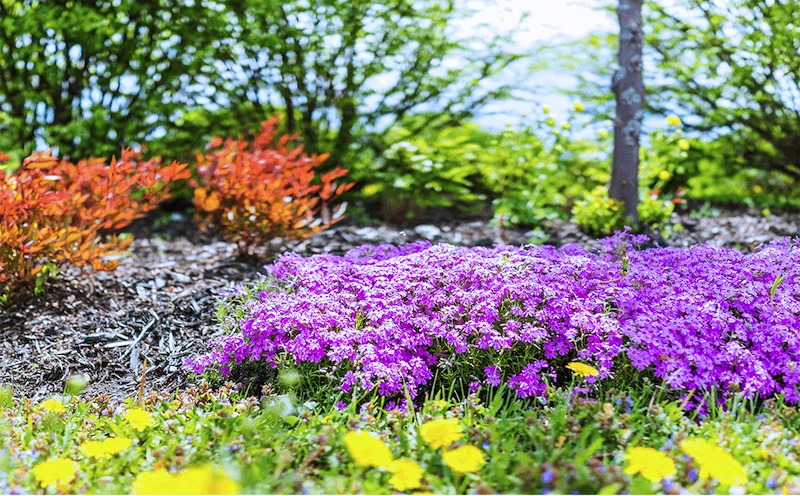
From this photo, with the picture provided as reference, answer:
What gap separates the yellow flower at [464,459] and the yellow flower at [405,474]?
0.26ft

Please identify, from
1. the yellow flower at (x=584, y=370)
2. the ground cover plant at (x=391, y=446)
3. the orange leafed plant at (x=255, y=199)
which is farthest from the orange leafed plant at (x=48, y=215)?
the yellow flower at (x=584, y=370)

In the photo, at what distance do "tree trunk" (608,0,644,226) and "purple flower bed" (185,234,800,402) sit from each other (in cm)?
195

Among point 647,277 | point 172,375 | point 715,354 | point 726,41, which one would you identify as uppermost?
point 726,41

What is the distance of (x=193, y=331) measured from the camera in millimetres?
3287

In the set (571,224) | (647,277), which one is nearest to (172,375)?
(647,277)

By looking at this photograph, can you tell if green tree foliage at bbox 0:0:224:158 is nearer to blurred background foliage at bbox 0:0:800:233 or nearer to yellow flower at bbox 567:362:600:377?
blurred background foliage at bbox 0:0:800:233

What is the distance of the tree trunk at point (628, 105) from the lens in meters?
4.75

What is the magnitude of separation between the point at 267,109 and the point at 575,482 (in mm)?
5108

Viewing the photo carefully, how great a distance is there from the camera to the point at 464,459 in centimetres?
181

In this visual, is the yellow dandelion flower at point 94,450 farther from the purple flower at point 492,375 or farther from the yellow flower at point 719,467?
the yellow flower at point 719,467

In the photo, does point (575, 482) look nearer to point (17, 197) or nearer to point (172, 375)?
point (172, 375)

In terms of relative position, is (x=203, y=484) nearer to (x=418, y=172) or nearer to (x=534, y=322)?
(x=534, y=322)

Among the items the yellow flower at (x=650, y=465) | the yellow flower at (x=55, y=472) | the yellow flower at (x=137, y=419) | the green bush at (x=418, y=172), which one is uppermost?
the green bush at (x=418, y=172)

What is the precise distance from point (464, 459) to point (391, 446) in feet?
1.20
